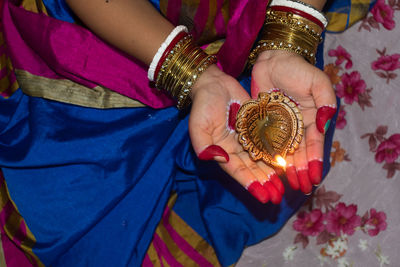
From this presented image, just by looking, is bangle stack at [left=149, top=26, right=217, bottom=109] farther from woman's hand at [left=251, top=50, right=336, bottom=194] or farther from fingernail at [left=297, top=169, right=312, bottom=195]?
fingernail at [left=297, top=169, right=312, bottom=195]

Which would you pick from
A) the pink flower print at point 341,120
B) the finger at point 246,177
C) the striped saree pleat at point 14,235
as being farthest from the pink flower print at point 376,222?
the striped saree pleat at point 14,235

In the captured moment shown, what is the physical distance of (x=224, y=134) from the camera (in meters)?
1.13

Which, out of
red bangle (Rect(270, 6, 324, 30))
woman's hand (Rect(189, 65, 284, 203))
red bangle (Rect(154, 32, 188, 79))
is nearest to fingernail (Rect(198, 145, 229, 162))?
woman's hand (Rect(189, 65, 284, 203))

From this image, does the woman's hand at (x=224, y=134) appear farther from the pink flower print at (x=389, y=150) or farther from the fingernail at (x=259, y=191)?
the pink flower print at (x=389, y=150)

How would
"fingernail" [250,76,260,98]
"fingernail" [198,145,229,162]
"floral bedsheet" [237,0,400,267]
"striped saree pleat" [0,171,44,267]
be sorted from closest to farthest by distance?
"fingernail" [198,145,229,162] < "striped saree pleat" [0,171,44,267] < "fingernail" [250,76,260,98] < "floral bedsheet" [237,0,400,267]

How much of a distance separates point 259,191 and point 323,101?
0.31m

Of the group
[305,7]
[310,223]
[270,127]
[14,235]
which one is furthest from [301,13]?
[14,235]

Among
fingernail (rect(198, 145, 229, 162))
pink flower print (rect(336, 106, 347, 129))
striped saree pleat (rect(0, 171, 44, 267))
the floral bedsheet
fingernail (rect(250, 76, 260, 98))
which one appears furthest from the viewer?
pink flower print (rect(336, 106, 347, 129))

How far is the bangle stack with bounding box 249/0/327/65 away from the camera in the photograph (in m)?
1.19

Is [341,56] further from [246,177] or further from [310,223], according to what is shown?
[246,177]

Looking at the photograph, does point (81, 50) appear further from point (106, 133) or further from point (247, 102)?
point (247, 102)

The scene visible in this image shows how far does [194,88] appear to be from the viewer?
46.1 inches

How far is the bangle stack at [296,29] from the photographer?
3.90ft

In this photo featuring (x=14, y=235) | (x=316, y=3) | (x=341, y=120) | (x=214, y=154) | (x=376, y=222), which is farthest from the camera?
(x=341, y=120)
